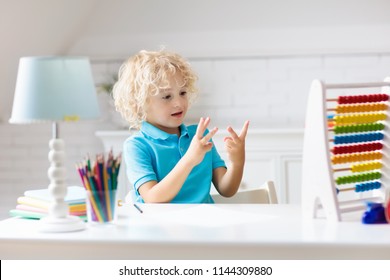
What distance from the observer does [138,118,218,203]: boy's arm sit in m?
2.24

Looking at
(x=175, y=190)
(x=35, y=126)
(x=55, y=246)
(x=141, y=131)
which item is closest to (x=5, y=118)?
(x=35, y=126)

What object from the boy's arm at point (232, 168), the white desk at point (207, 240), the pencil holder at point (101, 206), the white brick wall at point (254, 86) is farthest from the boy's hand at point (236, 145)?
the white brick wall at point (254, 86)

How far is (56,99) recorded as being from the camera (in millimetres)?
Result: 1822

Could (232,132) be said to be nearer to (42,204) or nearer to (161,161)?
(161,161)

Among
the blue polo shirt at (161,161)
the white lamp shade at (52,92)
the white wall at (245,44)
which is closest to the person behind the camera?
the white lamp shade at (52,92)

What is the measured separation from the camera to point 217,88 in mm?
4746

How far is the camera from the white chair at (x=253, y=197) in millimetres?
2695

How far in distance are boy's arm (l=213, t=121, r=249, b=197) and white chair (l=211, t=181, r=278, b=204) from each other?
0.03m

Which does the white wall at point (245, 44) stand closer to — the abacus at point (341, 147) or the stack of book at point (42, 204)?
the abacus at point (341, 147)

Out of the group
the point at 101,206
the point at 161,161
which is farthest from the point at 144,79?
the point at 101,206

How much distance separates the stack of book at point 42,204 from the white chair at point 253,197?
0.71m

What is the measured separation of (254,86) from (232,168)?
223cm

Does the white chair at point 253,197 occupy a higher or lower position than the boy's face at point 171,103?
lower

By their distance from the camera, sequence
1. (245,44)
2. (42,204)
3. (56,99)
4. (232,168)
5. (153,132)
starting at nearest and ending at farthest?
(56,99) < (42,204) < (232,168) < (153,132) < (245,44)
